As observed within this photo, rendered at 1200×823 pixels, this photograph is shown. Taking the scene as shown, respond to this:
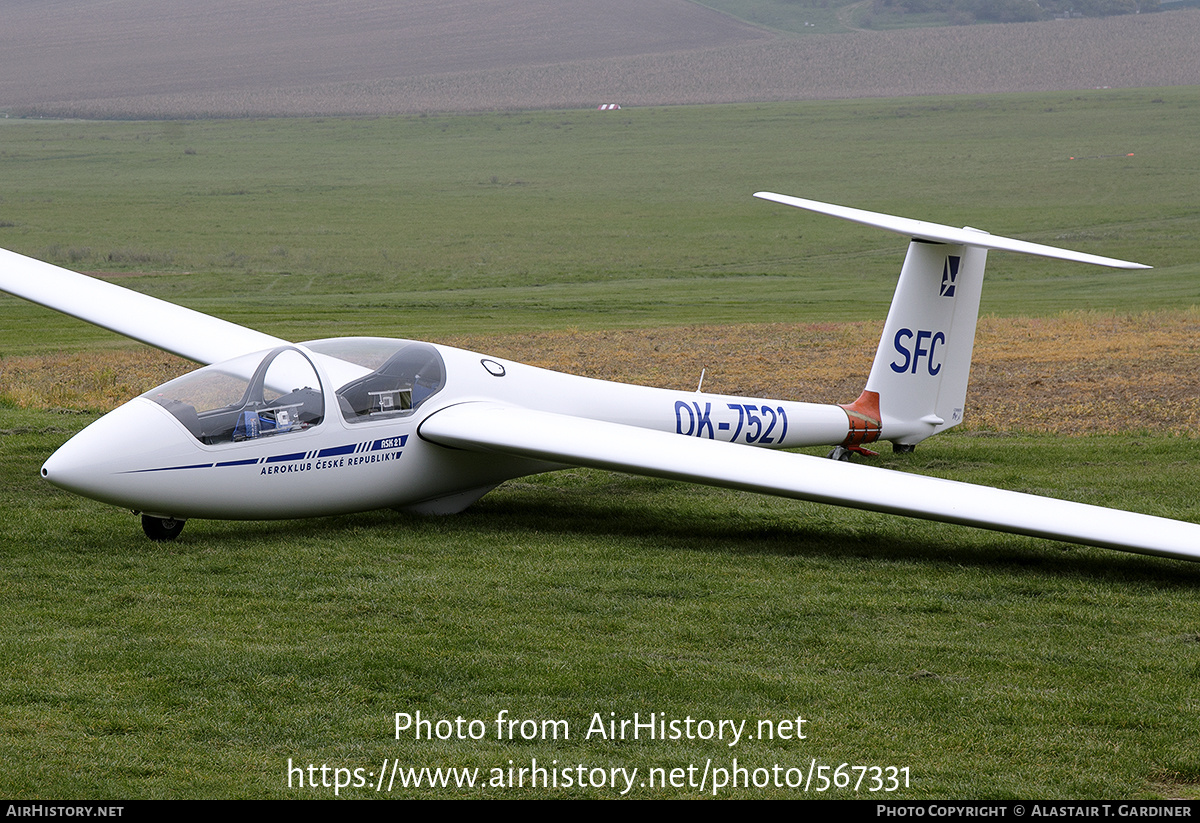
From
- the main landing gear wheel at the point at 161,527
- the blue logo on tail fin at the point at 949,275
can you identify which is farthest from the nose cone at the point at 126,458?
the blue logo on tail fin at the point at 949,275

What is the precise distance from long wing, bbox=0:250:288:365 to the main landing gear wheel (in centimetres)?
448

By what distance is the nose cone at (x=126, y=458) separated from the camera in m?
9.95

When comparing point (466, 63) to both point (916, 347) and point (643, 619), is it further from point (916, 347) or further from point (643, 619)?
point (643, 619)

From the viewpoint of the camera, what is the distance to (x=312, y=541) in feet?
35.8

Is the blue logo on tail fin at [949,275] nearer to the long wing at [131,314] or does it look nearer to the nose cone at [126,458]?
the long wing at [131,314]

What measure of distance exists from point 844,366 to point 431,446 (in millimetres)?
15116

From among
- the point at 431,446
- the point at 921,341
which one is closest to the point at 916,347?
the point at 921,341

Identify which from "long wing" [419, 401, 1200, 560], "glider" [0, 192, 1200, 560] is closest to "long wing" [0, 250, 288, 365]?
"glider" [0, 192, 1200, 560]

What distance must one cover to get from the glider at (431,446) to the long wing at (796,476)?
17 mm

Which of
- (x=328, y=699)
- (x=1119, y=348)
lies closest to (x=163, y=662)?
(x=328, y=699)

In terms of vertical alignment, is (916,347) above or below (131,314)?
below

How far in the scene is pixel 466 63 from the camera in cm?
18175

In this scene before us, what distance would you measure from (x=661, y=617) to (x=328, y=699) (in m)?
2.64
